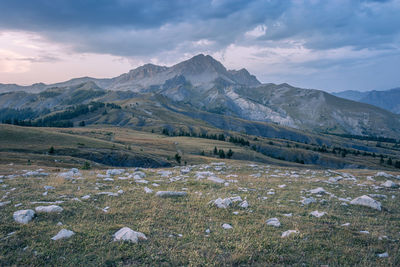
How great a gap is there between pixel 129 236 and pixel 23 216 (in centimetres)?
545

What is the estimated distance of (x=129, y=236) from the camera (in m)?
9.45

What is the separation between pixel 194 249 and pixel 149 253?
1.71 metres

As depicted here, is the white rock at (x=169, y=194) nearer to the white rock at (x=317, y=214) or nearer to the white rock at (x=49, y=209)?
the white rock at (x=49, y=209)

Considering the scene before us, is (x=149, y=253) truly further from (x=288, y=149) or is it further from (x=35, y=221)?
(x=288, y=149)

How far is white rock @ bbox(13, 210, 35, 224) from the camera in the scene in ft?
34.6

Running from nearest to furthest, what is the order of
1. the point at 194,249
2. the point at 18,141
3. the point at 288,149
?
the point at 194,249 < the point at 18,141 < the point at 288,149

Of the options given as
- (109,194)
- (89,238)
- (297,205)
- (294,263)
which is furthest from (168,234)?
(297,205)

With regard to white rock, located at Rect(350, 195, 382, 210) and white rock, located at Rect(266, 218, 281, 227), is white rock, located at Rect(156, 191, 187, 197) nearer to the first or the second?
white rock, located at Rect(266, 218, 281, 227)

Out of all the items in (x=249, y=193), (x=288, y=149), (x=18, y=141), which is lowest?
(x=288, y=149)

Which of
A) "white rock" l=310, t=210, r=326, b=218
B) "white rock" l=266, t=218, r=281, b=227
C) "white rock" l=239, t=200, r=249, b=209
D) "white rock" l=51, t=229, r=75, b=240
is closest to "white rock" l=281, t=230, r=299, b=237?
"white rock" l=266, t=218, r=281, b=227

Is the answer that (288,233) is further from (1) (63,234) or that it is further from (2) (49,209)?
(2) (49,209)

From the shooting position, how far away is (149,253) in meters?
8.62

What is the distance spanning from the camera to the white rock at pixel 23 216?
1054 centimetres

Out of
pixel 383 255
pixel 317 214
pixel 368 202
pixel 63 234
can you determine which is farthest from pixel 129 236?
pixel 368 202
